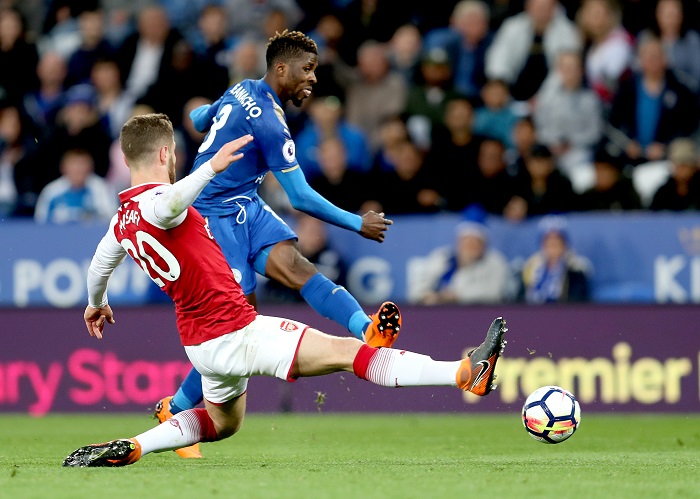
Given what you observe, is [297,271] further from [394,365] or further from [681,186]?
[681,186]

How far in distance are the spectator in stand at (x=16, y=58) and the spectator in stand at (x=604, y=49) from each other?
6.84m

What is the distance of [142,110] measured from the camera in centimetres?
1506

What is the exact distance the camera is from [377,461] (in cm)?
785

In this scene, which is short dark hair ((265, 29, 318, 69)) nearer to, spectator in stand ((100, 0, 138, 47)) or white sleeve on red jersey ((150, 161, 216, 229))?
white sleeve on red jersey ((150, 161, 216, 229))

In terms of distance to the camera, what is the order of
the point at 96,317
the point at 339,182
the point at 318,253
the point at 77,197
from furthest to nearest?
→ 1. the point at 77,197
2. the point at 339,182
3. the point at 318,253
4. the point at 96,317

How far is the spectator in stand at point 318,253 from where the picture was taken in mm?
13258

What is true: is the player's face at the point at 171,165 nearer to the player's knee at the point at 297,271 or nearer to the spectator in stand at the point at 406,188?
the player's knee at the point at 297,271

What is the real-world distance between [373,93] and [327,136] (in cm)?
120

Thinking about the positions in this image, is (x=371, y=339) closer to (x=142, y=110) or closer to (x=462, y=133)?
(x=462, y=133)

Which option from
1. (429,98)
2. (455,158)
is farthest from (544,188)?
(429,98)

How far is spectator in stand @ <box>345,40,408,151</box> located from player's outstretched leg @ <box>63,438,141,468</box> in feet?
28.2

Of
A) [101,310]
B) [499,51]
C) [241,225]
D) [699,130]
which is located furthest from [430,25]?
[101,310]

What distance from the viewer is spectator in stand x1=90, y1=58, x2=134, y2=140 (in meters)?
15.8

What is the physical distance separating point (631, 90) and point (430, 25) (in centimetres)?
287
